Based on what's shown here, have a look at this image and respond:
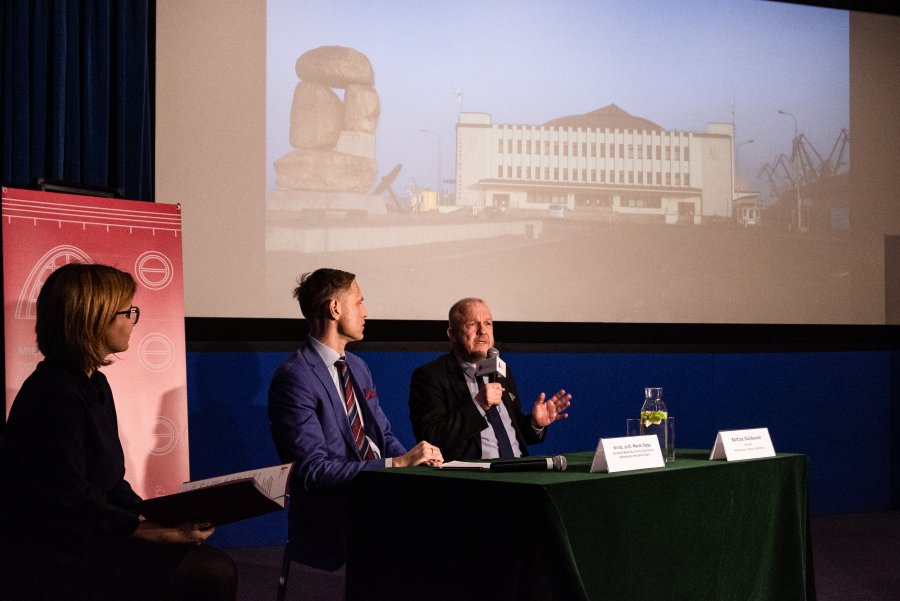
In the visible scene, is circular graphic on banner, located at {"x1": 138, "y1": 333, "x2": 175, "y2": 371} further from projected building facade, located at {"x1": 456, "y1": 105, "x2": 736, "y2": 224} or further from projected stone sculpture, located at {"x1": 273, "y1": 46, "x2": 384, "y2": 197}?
projected building facade, located at {"x1": 456, "y1": 105, "x2": 736, "y2": 224}

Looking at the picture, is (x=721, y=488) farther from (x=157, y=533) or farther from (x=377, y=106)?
(x=377, y=106)

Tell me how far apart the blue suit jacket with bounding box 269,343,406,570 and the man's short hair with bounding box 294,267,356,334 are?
0.13 metres

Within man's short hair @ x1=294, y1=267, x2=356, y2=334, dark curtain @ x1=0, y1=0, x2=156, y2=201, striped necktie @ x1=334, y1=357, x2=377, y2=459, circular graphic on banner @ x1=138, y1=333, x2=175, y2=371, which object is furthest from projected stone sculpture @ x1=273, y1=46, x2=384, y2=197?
striped necktie @ x1=334, y1=357, x2=377, y2=459

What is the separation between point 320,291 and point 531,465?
95 cm

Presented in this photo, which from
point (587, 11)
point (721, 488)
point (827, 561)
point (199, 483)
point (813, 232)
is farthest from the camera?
point (813, 232)

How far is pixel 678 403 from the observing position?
525 centimetres

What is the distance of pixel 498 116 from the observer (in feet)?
16.3

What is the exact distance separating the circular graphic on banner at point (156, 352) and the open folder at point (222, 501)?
5.99ft

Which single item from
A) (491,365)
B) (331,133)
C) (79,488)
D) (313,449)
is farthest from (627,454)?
(331,133)

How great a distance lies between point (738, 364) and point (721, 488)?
2.98 metres

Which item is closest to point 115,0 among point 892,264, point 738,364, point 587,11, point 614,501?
point 587,11

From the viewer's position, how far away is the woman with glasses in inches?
74.6

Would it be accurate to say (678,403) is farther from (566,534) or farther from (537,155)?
(566,534)

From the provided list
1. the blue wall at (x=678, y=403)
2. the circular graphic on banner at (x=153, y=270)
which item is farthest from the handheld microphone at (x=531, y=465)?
the blue wall at (x=678, y=403)
